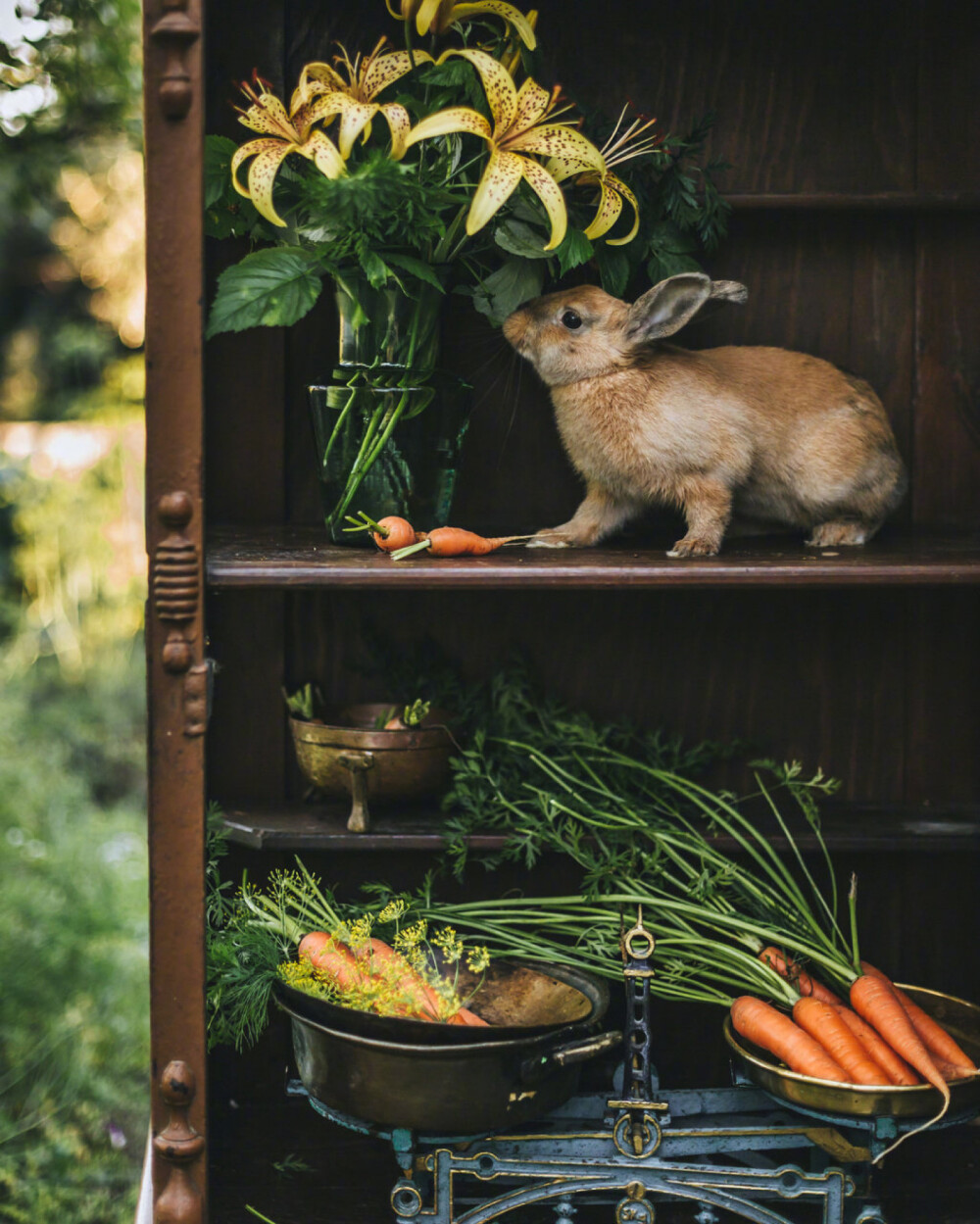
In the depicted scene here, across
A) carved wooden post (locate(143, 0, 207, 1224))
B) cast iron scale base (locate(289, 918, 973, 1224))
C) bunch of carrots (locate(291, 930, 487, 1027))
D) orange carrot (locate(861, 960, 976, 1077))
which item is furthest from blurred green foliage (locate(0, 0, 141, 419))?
orange carrot (locate(861, 960, 976, 1077))

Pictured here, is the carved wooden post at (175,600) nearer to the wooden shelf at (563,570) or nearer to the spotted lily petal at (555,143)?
the wooden shelf at (563,570)

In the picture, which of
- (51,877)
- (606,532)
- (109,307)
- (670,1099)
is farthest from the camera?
(109,307)

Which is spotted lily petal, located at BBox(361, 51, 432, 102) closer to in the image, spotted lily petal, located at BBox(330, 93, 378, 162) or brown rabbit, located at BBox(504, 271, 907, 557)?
spotted lily petal, located at BBox(330, 93, 378, 162)


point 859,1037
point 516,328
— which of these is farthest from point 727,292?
point 859,1037

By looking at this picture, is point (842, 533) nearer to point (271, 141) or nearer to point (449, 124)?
point (449, 124)

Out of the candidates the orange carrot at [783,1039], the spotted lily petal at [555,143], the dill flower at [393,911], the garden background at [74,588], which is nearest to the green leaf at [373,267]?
the spotted lily petal at [555,143]

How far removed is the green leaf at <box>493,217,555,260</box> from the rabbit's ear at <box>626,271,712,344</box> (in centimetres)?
14

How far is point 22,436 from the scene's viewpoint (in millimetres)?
3416

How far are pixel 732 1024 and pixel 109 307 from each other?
281 centimetres

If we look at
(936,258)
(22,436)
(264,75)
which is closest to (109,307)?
(22,436)

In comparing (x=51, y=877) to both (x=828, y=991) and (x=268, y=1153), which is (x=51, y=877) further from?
(x=828, y=991)

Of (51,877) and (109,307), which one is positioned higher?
(109,307)

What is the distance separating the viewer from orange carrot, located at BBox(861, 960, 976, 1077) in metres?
1.40

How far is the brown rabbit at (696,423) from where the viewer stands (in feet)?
4.98
